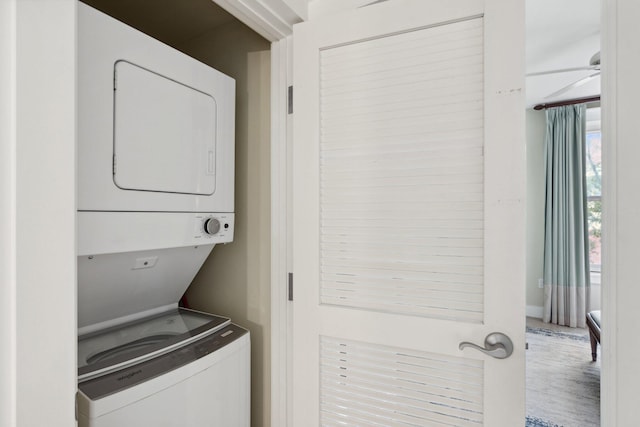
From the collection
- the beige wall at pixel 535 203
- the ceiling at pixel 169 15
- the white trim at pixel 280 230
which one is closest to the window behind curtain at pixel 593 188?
the beige wall at pixel 535 203

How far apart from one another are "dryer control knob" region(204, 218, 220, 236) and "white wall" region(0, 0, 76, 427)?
25.8 inches

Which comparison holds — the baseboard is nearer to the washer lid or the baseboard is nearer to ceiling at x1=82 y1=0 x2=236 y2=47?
the washer lid

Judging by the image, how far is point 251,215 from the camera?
1.62 meters

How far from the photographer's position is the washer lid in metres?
1.09

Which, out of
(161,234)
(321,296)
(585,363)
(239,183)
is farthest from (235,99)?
(585,363)

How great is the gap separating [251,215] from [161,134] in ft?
1.84

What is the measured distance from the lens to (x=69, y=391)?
703 millimetres

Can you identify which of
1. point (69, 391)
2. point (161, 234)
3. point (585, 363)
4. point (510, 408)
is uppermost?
point (161, 234)

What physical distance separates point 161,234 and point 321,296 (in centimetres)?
62

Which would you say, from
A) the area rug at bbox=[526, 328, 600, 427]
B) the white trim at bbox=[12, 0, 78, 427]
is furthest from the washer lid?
the area rug at bbox=[526, 328, 600, 427]

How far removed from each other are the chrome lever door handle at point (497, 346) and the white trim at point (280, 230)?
79 centimetres

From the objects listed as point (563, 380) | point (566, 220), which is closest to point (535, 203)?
point (566, 220)

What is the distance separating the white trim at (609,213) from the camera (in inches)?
21.0

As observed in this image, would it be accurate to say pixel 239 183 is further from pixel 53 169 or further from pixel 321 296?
pixel 53 169
